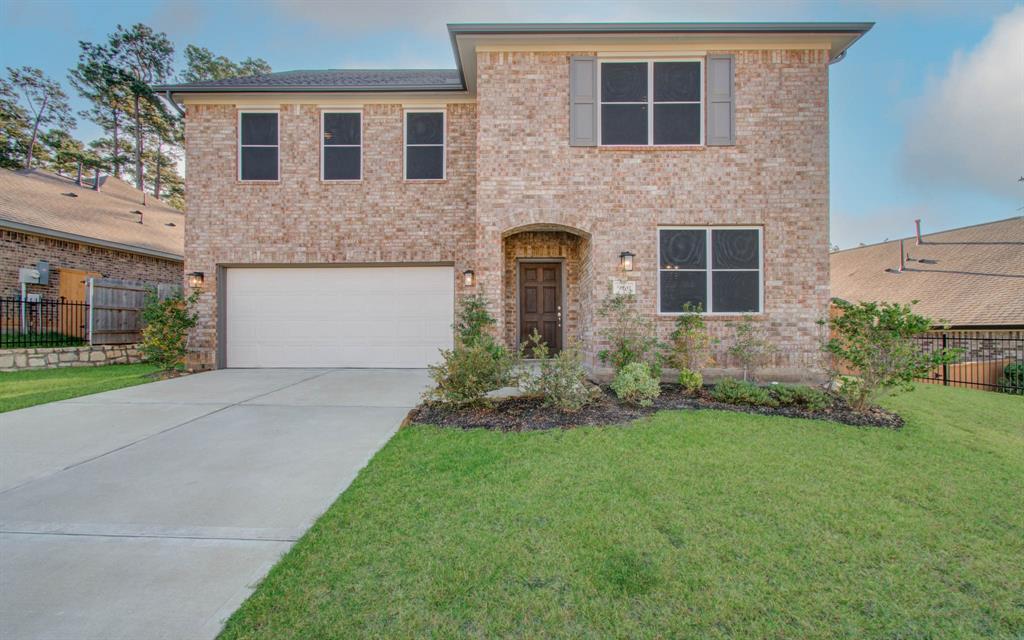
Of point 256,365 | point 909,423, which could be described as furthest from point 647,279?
point 256,365

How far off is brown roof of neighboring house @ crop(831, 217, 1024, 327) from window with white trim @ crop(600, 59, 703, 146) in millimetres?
11838

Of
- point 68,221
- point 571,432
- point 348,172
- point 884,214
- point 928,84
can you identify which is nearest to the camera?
point 571,432

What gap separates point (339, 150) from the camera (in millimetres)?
9062

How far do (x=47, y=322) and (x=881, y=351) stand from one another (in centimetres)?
1660

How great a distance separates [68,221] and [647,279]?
50.4 ft

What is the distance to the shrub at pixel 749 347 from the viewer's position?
283 inches

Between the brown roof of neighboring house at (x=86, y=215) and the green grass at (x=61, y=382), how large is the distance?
4594 millimetres

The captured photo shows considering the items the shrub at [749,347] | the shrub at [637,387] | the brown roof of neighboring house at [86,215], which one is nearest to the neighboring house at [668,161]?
the shrub at [749,347]

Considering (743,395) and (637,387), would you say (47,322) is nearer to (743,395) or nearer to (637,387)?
(637,387)

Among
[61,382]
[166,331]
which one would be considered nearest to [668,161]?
[166,331]

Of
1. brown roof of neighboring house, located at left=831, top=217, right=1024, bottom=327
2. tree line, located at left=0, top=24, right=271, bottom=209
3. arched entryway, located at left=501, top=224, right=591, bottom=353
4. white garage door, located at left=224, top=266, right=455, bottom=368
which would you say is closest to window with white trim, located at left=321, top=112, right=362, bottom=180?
white garage door, located at left=224, top=266, right=455, bottom=368

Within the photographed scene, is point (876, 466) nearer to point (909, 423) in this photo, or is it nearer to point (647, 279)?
point (909, 423)

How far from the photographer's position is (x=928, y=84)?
16.3 meters

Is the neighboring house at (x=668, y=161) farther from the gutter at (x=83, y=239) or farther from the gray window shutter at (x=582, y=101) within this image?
the gutter at (x=83, y=239)
